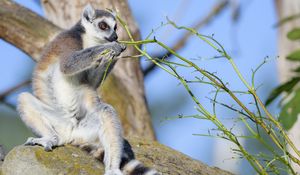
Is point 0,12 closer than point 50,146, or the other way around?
point 50,146

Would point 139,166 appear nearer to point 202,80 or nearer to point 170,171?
point 170,171

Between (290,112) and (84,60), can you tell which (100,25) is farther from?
(290,112)

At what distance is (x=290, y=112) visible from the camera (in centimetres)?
396

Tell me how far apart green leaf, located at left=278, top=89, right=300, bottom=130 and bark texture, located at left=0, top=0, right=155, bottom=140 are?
298 centimetres

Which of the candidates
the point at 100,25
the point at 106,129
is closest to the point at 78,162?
the point at 106,129

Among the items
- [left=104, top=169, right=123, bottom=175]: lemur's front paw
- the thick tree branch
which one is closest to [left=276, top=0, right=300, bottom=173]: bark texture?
the thick tree branch

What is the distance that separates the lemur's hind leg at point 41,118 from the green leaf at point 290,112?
145cm

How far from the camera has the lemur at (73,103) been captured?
14.8ft

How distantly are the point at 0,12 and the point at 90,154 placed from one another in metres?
2.61

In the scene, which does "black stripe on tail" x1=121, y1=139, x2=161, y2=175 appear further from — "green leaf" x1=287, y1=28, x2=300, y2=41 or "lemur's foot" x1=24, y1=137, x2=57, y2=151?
"green leaf" x1=287, y1=28, x2=300, y2=41

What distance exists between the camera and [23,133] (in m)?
16.3

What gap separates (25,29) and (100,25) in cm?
160

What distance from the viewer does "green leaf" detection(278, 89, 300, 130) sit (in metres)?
3.90

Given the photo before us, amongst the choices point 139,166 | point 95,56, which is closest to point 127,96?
point 95,56
